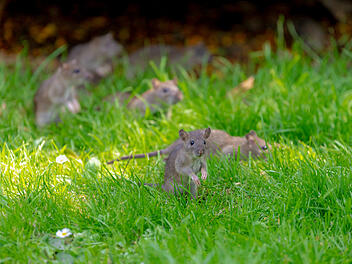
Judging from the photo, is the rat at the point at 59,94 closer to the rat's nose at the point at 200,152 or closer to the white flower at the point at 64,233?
the rat's nose at the point at 200,152

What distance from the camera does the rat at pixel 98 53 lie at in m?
6.73

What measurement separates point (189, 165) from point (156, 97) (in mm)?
1894

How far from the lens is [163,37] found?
304 inches

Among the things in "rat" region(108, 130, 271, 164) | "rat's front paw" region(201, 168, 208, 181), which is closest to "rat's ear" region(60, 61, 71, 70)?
"rat" region(108, 130, 271, 164)

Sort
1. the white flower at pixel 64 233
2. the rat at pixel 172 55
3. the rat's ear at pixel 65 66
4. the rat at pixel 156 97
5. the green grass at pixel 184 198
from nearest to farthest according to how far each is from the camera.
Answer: the green grass at pixel 184 198
the white flower at pixel 64 233
the rat at pixel 156 97
the rat's ear at pixel 65 66
the rat at pixel 172 55

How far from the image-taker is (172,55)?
683 centimetres

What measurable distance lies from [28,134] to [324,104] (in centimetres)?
298

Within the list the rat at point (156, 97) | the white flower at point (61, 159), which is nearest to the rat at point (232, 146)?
the white flower at point (61, 159)

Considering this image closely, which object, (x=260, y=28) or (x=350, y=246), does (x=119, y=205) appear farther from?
(x=260, y=28)

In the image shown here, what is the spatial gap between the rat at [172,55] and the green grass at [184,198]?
136 centimetres

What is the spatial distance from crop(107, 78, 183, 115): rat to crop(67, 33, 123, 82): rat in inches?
53.9

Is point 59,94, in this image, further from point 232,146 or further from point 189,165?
point 189,165

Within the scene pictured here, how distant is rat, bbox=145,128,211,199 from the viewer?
11.1ft

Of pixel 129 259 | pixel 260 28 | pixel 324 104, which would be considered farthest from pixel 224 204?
pixel 260 28
